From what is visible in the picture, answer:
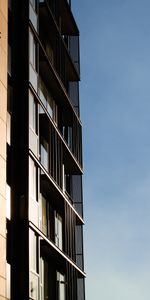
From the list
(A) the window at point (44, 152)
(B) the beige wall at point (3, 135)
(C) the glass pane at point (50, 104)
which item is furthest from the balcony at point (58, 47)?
(B) the beige wall at point (3, 135)

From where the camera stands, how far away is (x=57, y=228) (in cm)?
3484

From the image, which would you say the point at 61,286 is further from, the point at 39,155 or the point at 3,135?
the point at 3,135

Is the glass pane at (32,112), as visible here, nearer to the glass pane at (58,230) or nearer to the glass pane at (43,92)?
the glass pane at (43,92)

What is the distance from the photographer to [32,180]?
27.3 metres

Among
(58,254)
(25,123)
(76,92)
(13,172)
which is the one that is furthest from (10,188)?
(76,92)

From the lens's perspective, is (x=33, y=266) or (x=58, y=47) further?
(x=58, y=47)

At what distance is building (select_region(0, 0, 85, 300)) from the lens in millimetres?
25312

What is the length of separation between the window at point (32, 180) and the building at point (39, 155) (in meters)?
0.04

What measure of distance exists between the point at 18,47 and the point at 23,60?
21.5 inches

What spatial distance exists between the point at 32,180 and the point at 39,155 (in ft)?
8.19

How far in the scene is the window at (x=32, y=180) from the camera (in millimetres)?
26950

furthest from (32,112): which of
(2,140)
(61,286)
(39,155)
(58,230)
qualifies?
(61,286)

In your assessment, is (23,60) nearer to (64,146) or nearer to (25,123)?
(25,123)

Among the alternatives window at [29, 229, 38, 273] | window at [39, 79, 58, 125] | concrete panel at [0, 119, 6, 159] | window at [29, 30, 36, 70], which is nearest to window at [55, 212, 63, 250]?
window at [39, 79, 58, 125]
